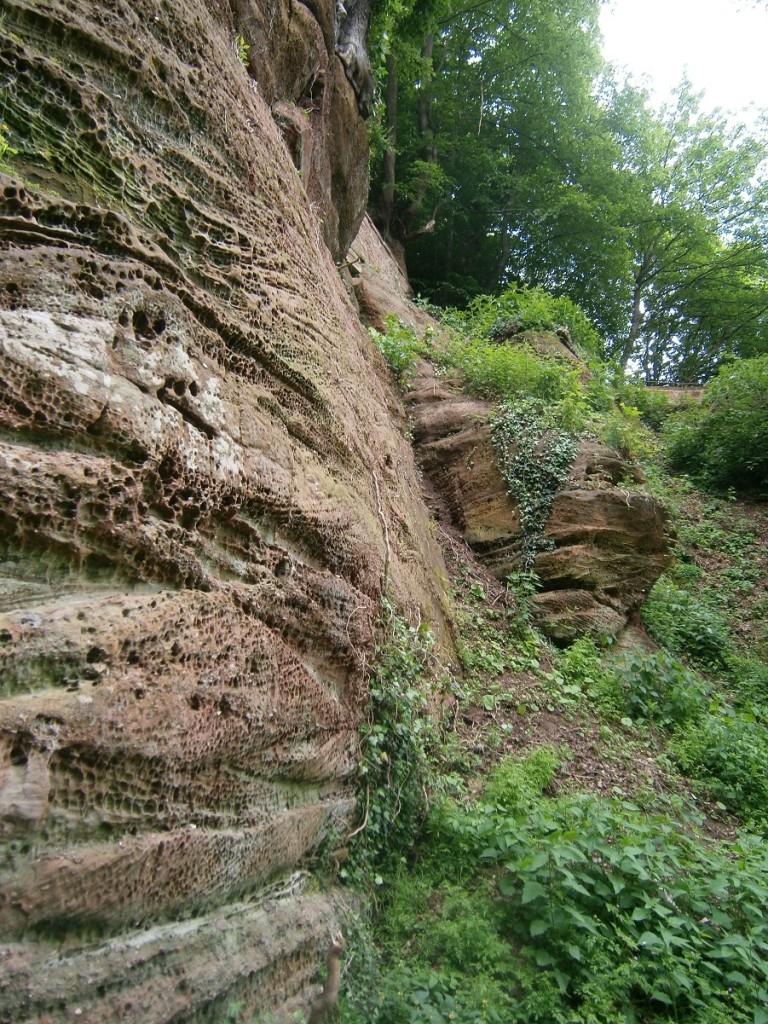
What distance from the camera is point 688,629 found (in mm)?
7617

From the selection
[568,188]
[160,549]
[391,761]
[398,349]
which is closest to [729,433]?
[398,349]

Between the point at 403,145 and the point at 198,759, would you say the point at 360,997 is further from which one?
the point at 403,145

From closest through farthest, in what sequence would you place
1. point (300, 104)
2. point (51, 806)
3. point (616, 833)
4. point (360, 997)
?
point (51, 806) < point (360, 997) < point (616, 833) < point (300, 104)

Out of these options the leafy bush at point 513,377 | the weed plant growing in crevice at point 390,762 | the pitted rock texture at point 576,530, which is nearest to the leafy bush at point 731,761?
the pitted rock texture at point 576,530

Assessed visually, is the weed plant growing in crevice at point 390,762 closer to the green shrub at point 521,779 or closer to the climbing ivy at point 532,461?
the green shrub at point 521,779

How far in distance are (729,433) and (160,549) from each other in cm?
1188

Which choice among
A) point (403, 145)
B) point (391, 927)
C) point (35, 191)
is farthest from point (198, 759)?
point (403, 145)

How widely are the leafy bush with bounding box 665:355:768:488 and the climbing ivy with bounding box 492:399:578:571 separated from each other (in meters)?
5.43

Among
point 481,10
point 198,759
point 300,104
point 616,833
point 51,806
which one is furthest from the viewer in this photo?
point 481,10

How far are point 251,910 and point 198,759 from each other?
71 cm

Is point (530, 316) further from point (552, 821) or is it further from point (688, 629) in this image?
point (552, 821)

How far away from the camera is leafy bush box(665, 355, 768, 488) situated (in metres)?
11.4

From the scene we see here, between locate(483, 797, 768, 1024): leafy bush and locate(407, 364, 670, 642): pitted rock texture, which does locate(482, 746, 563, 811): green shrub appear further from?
locate(407, 364, 670, 642): pitted rock texture

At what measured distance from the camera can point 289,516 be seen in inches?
129
